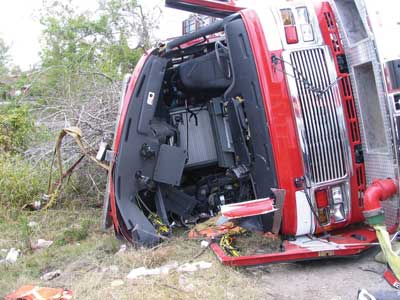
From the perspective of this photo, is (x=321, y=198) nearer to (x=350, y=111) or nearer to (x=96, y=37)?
(x=350, y=111)

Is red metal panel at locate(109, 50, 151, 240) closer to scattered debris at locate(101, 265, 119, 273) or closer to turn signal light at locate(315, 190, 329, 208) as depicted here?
scattered debris at locate(101, 265, 119, 273)

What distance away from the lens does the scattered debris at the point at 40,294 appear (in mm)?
3469

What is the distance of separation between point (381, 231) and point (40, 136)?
233 inches

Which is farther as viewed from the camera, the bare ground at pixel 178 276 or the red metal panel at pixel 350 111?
the red metal panel at pixel 350 111

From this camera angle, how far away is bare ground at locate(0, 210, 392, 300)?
343cm

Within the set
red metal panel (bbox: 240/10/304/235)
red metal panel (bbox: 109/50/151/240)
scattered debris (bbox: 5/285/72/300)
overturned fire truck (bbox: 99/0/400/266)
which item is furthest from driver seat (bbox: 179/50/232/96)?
scattered debris (bbox: 5/285/72/300)

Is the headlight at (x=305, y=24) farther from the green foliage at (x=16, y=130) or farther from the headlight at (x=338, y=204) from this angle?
the green foliage at (x=16, y=130)

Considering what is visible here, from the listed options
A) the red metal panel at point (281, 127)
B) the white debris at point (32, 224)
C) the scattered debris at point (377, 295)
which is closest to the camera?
the scattered debris at point (377, 295)

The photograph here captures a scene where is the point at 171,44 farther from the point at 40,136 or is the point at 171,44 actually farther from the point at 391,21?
the point at 40,136

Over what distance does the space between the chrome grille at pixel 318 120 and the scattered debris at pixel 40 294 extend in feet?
6.66

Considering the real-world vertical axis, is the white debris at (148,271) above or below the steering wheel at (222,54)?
below

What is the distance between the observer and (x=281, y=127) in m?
3.90

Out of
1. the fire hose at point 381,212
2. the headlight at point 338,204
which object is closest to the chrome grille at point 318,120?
the headlight at point 338,204

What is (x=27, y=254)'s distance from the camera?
488 cm
